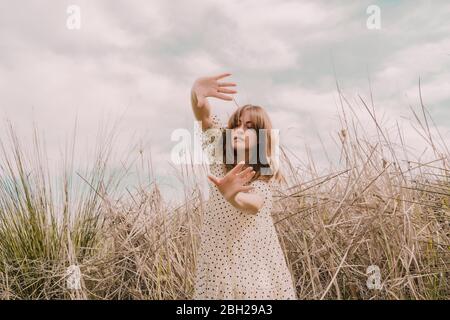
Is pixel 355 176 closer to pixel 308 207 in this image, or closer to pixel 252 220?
pixel 308 207

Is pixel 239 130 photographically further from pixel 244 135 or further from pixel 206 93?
pixel 206 93

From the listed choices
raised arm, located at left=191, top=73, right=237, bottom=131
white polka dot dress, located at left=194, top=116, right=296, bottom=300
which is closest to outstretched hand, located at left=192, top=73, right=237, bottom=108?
raised arm, located at left=191, top=73, right=237, bottom=131

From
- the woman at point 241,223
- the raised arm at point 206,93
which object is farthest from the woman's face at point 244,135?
the raised arm at point 206,93

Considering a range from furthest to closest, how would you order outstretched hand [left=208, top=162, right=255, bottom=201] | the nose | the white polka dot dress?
the nose < the white polka dot dress < outstretched hand [left=208, top=162, right=255, bottom=201]

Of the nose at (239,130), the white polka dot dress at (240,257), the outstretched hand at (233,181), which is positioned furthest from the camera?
the nose at (239,130)

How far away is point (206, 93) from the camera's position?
2.47 m

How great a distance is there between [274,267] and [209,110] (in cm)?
72

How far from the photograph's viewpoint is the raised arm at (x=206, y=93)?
2.46 meters

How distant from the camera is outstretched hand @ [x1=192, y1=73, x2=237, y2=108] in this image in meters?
2.46

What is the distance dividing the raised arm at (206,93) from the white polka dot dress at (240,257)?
356 mm

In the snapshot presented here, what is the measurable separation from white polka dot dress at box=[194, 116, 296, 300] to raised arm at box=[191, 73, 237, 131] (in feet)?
1.17

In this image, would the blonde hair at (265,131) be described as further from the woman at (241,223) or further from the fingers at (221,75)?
the fingers at (221,75)

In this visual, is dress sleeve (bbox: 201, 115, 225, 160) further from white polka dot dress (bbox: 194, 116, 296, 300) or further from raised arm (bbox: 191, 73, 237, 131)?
white polka dot dress (bbox: 194, 116, 296, 300)
